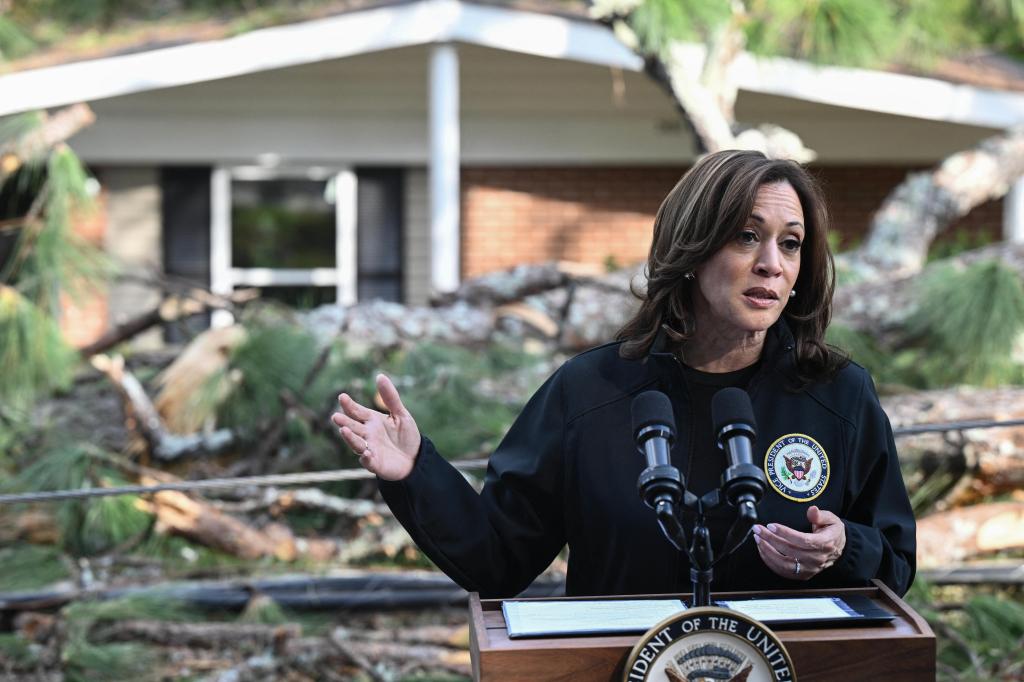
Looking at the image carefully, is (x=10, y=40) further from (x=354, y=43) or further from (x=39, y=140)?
(x=354, y=43)

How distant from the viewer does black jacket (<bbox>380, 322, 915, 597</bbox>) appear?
6.54ft

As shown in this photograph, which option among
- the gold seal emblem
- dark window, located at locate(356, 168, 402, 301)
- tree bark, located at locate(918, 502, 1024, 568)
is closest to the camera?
the gold seal emblem

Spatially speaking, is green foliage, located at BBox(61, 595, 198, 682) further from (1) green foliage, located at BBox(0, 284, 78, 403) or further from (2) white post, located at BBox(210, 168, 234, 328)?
(2) white post, located at BBox(210, 168, 234, 328)

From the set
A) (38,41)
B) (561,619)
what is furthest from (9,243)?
(561,619)

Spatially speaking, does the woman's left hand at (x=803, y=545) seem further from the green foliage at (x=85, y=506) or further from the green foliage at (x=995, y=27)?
the green foliage at (x=995, y=27)

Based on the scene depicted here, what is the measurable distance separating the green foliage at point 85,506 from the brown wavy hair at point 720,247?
2.85 meters

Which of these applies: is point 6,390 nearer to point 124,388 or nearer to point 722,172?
point 124,388

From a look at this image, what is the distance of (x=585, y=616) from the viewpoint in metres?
1.69

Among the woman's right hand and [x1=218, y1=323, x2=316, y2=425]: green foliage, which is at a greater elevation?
the woman's right hand

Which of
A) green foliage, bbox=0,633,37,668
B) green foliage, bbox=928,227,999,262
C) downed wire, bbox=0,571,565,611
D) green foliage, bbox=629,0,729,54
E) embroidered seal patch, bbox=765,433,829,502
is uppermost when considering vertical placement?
green foliage, bbox=629,0,729,54

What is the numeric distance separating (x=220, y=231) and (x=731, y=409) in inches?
343

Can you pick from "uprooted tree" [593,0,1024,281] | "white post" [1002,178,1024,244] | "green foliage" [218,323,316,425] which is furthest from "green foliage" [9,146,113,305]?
"white post" [1002,178,1024,244]

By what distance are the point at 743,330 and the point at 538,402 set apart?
341 mm

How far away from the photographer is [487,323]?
6344 millimetres
